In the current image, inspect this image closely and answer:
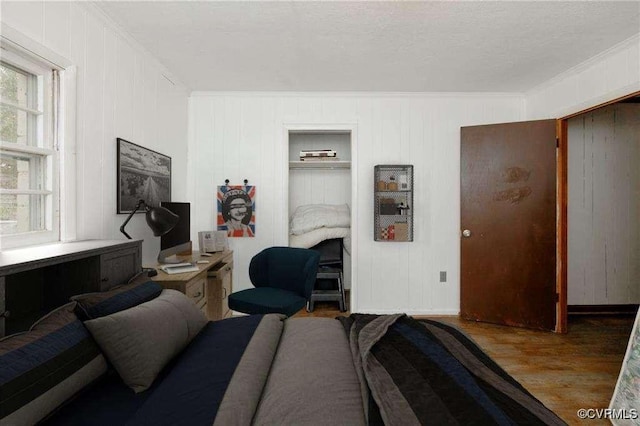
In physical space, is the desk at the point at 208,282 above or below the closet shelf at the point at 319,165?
below

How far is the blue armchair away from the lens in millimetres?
2617

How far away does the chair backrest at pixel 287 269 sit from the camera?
2.84 m

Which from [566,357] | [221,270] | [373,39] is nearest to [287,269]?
[221,270]

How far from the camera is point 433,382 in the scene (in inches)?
43.5

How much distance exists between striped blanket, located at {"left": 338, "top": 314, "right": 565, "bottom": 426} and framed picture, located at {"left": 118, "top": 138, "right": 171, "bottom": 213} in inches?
76.9

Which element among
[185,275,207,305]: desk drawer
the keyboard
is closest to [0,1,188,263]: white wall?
the keyboard

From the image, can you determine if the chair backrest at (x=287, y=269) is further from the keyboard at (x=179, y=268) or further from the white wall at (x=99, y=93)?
the white wall at (x=99, y=93)

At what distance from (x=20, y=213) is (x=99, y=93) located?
94 cm

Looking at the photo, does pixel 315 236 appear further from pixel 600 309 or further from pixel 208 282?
pixel 600 309

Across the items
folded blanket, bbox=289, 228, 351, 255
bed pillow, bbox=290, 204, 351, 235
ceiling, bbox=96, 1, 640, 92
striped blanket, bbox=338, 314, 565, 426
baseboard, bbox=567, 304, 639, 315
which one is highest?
ceiling, bbox=96, 1, 640, 92

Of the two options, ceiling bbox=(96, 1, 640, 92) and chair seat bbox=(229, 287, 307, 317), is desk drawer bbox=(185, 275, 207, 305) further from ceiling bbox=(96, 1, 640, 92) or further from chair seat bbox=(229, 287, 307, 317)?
ceiling bbox=(96, 1, 640, 92)

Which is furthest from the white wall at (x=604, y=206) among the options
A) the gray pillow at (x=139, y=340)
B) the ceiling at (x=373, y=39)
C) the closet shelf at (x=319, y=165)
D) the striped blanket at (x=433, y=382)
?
the gray pillow at (x=139, y=340)

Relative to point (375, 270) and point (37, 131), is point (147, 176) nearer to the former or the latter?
point (37, 131)

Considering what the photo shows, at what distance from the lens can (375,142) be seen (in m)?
3.79
